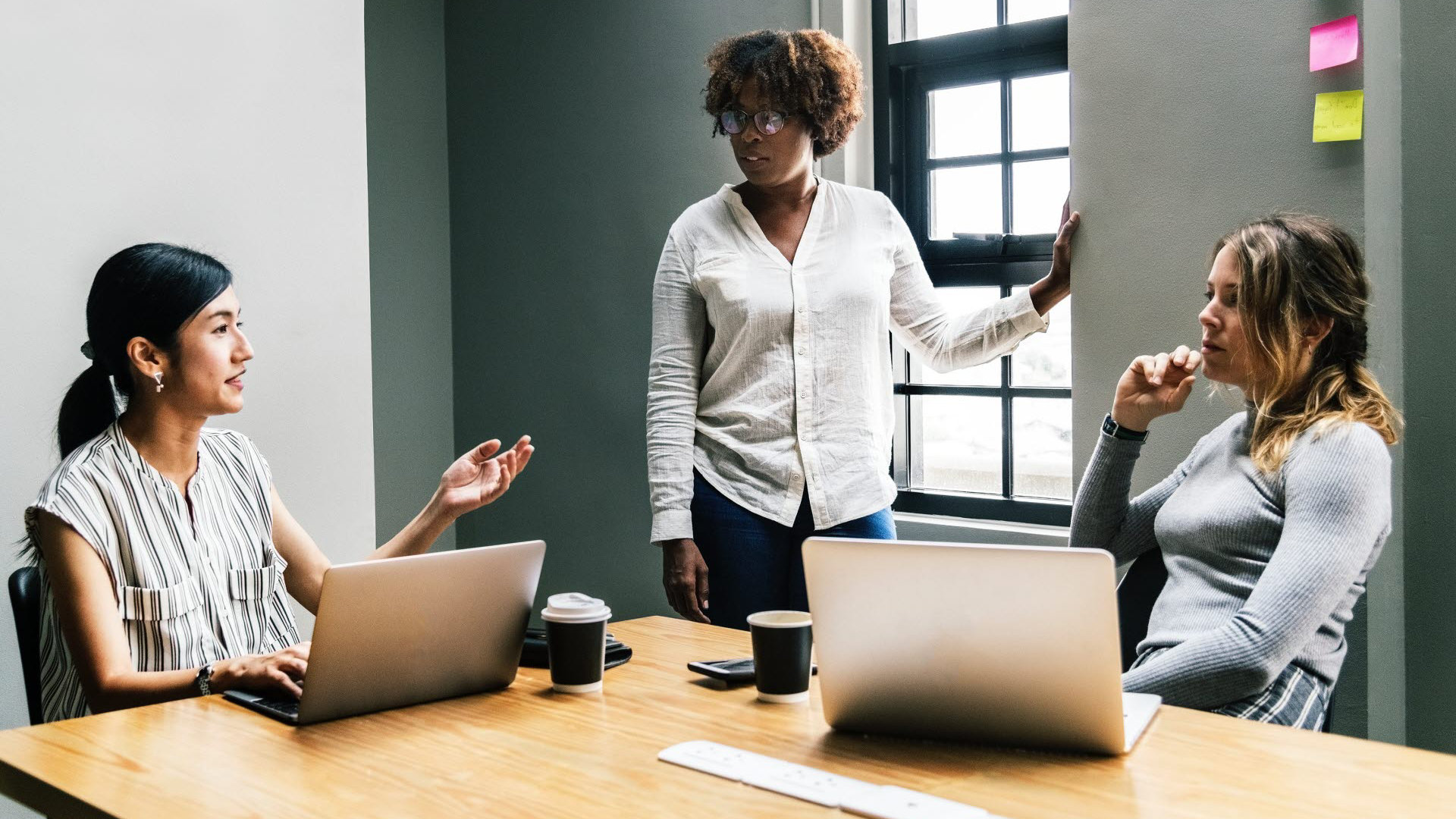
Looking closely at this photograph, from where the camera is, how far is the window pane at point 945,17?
→ 2.98 m

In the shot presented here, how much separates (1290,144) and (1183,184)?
0.67 feet

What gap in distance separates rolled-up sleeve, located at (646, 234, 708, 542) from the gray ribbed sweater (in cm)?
95

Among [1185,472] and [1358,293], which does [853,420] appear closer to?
[1185,472]

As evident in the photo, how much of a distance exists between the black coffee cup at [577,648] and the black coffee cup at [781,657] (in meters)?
0.20

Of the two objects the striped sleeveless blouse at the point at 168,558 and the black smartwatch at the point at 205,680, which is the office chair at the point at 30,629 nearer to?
the striped sleeveless blouse at the point at 168,558

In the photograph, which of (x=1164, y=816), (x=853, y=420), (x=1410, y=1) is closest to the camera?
(x=1164, y=816)

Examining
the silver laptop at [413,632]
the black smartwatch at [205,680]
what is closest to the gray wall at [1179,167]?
the silver laptop at [413,632]

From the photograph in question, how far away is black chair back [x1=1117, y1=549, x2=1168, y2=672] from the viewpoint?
1.83 meters

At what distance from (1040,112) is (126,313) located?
2.09 m

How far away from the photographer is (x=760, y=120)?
237 cm

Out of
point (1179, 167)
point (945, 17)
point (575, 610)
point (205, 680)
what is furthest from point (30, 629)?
point (945, 17)

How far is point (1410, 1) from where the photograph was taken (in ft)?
6.71

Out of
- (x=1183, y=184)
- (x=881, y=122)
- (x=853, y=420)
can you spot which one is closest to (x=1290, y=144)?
(x=1183, y=184)

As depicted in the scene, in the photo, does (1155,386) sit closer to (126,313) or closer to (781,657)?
(781,657)
